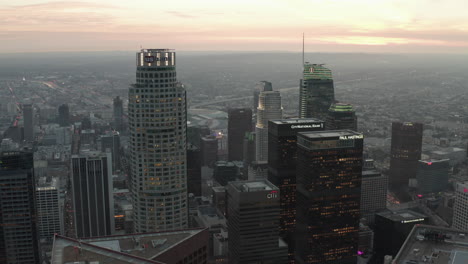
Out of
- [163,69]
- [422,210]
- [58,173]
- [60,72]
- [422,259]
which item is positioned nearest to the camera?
[422,259]

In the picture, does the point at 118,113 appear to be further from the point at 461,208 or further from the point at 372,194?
the point at 461,208

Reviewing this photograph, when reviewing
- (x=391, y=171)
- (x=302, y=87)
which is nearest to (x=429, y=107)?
(x=391, y=171)

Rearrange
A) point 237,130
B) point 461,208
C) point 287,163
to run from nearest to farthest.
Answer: point 287,163, point 461,208, point 237,130

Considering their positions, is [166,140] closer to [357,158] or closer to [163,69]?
[163,69]

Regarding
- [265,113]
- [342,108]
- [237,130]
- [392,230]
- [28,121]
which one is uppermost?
[342,108]

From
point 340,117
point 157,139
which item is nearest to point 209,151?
point 340,117

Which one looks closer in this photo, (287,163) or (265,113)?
(287,163)

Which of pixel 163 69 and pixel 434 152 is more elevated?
pixel 163 69
